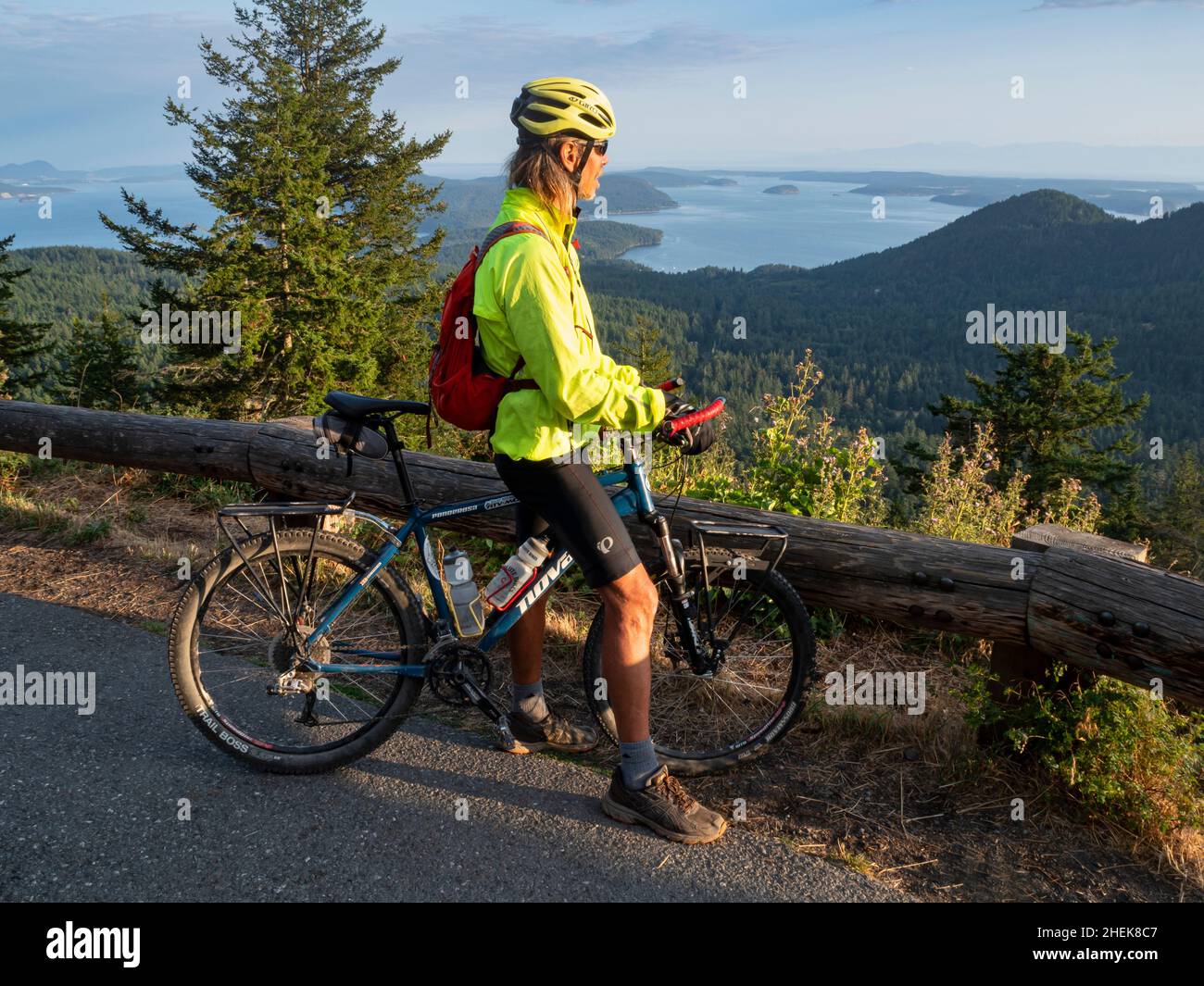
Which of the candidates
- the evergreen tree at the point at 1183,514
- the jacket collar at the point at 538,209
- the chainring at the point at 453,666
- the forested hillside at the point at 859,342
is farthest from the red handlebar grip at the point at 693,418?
the forested hillside at the point at 859,342

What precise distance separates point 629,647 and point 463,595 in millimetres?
689

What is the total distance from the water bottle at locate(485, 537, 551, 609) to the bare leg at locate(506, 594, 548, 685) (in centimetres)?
20

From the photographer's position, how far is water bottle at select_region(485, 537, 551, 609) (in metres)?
3.50

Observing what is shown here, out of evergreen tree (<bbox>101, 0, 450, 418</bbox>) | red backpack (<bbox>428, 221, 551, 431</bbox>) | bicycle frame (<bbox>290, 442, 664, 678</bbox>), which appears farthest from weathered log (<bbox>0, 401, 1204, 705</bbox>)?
evergreen tree (<bbox>101, 0, 450, 418</bbox>)

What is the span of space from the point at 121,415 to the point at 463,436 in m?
21.0

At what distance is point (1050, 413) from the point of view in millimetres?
37812

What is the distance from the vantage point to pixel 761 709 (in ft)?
12.8

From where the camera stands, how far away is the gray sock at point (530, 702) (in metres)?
3.78

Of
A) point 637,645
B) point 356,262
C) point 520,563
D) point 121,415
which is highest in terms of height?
point 356,262

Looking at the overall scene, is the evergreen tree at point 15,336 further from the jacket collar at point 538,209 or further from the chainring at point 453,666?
the jacket collar at point 538,209

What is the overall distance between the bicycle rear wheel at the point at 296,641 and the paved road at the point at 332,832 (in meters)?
0.12
